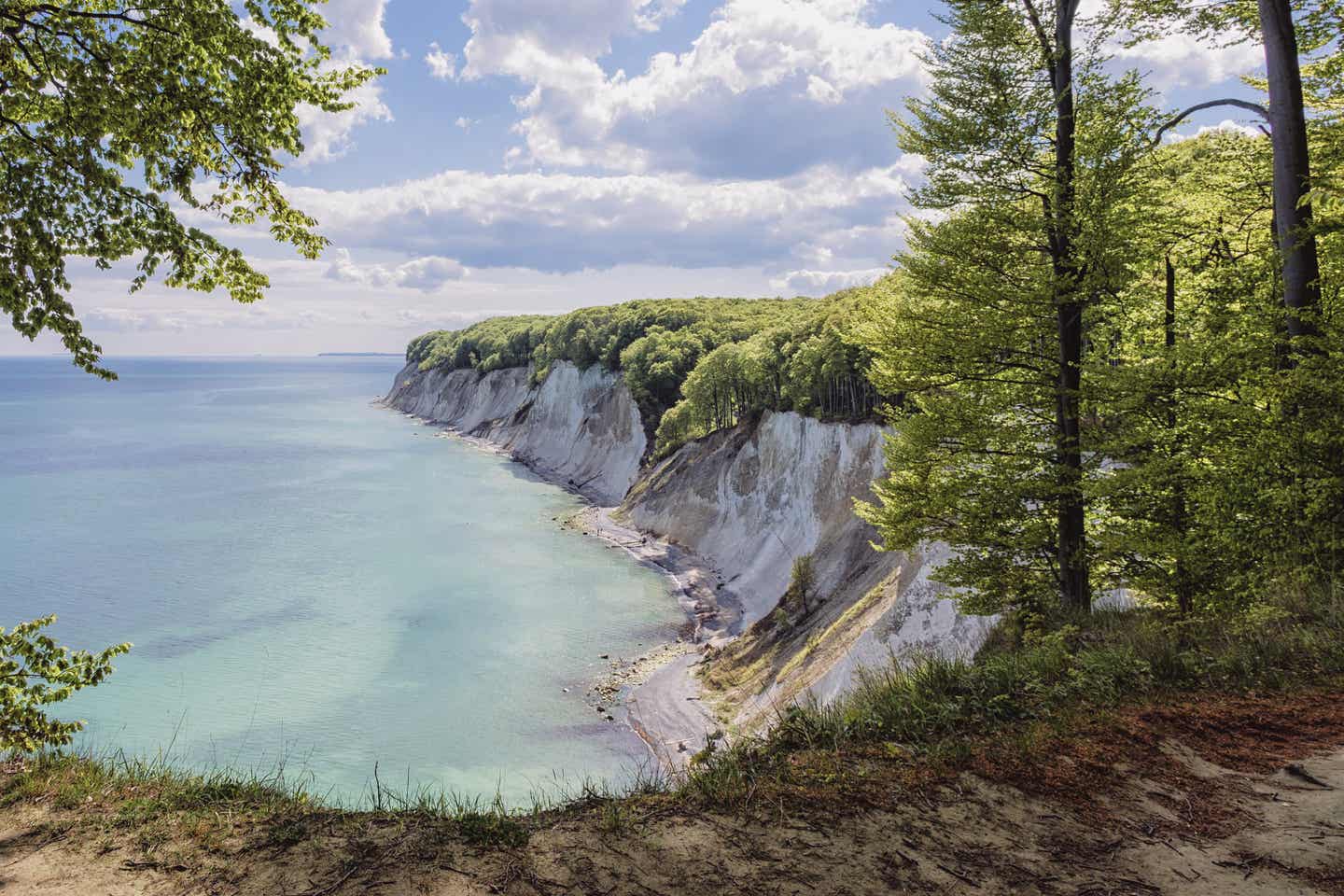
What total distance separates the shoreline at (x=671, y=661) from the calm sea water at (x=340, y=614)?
1.30 m

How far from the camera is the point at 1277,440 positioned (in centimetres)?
1054

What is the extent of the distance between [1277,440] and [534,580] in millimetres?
47122

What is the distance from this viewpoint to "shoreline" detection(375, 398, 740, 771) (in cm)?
3103

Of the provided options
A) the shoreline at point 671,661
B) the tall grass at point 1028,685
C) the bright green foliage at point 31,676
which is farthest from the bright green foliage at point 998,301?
the bright green foliage at point 31,676

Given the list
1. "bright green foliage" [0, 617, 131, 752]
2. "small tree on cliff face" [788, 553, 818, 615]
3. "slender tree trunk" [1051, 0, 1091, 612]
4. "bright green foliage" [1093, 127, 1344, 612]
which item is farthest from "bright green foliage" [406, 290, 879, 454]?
"bright green foliage" [0, 617, 131, 752]

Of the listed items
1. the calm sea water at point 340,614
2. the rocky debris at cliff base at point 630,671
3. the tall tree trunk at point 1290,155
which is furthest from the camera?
the rocky debris at cliff base at point 630,671

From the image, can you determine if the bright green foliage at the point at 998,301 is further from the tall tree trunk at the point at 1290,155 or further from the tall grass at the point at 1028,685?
the tall grass at the point at 1028,685

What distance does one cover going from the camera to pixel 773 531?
2029 inches

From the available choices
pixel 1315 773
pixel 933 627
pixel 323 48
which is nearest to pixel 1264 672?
pixel 1315 773

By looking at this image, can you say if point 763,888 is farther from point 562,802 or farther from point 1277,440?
point 1277,440

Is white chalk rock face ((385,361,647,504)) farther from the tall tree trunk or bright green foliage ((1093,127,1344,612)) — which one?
the tall tree trunk

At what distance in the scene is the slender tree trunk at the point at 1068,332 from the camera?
14008 mm

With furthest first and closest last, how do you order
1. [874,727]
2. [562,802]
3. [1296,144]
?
[1296,144] → [874,727] → [562,802]

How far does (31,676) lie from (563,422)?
97396mm
